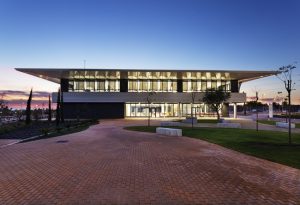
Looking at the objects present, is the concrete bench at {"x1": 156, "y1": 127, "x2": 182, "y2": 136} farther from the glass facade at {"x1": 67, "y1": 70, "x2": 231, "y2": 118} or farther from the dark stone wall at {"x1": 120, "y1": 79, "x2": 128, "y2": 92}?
the dark stone wall at {"x1": 120, "y1": 79, "x2": 128, "y2": 92}

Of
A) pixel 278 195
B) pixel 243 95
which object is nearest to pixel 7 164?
pixel 278 195

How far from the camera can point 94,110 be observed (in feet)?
167

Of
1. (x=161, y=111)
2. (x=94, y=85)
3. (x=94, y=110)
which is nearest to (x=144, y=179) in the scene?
(x=94, y=110)

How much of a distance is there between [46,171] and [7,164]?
241cm

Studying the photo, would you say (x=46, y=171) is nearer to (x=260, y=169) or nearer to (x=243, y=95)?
(x=260, y=169)

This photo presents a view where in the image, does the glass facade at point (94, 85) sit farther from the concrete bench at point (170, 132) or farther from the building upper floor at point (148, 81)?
the concrete bench at point (170, 132)

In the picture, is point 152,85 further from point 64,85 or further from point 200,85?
point 64,85

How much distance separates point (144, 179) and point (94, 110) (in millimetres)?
44486

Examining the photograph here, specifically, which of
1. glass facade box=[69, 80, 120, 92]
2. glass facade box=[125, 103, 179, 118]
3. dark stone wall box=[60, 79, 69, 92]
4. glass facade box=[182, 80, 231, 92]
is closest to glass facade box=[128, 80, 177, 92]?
glass facade box=[182, 80, 231, 92]

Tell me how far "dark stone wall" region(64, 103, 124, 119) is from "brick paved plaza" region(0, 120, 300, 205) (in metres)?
38.4

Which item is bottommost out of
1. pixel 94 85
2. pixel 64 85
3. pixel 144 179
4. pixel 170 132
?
pixel 144 179

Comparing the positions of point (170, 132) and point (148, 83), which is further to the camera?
point (148, 83)

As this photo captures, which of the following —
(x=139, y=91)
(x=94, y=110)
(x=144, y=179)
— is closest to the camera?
(x=144, y=179)

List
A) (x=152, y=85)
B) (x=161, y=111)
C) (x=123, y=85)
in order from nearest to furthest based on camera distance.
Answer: (x=123, y=85) < (x=152, y=85) < (x=161, y=111)
